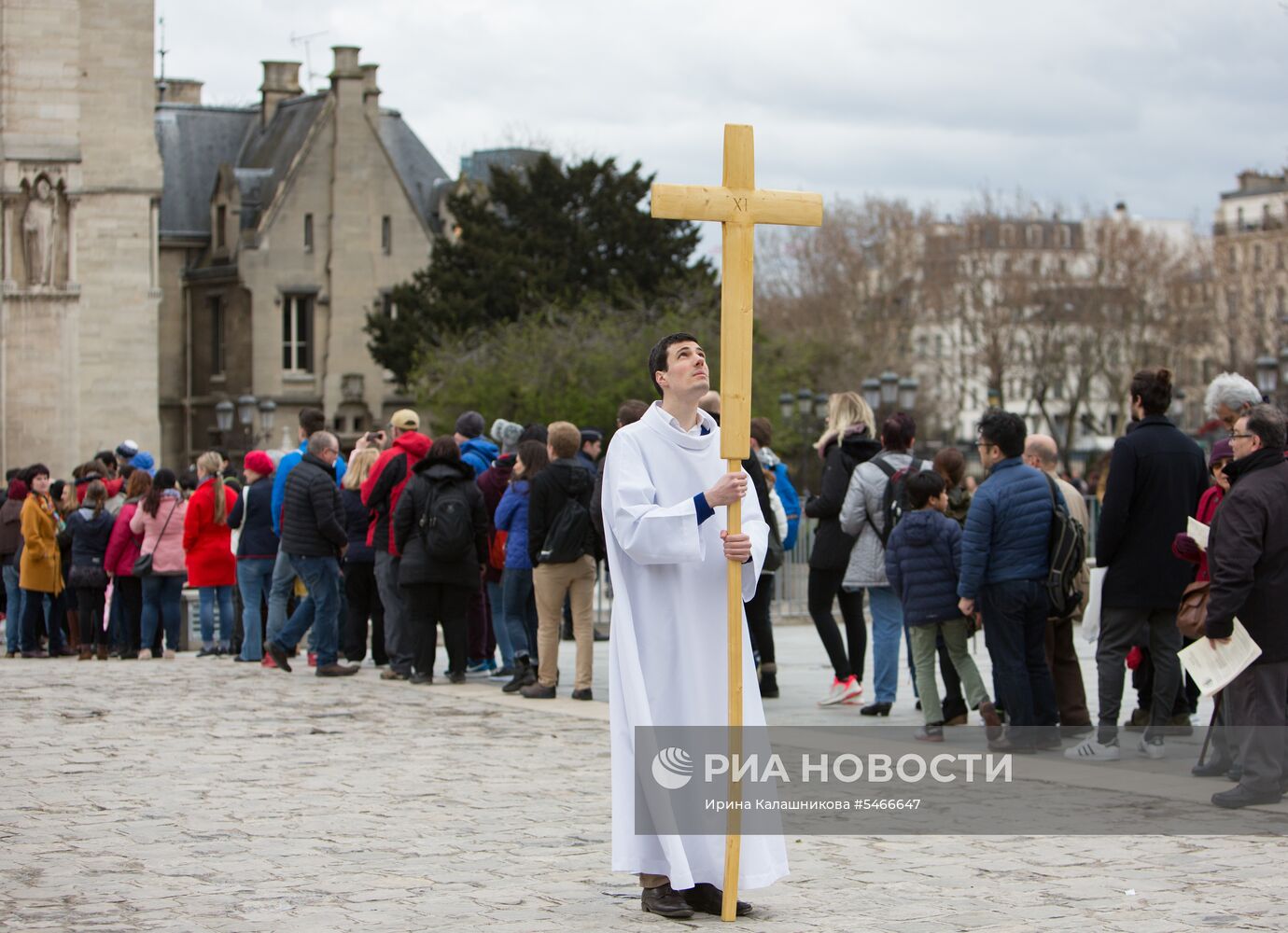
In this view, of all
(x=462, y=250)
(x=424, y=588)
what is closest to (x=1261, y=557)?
(x=424, y=588)

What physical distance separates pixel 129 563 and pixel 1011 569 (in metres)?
9.72

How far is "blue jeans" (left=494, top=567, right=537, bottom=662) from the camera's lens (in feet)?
49.0

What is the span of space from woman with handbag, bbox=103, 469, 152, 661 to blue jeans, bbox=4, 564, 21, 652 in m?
1.63

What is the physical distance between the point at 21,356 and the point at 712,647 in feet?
115

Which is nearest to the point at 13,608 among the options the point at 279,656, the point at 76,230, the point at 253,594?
the point at 253,594

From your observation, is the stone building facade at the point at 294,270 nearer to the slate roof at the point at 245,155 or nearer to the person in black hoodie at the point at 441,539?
the slate roof at the point at 245,155

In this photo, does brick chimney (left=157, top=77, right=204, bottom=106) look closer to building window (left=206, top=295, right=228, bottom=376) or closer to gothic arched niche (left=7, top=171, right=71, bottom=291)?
building window (left=206, top=295, right=228, bottom=376)

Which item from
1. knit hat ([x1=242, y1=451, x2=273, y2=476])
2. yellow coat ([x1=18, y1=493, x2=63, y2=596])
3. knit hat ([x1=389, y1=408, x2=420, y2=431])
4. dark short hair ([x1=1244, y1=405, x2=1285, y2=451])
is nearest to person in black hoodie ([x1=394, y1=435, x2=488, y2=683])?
knit hat ([x1=389, y1=408, x2=420, y2=431])

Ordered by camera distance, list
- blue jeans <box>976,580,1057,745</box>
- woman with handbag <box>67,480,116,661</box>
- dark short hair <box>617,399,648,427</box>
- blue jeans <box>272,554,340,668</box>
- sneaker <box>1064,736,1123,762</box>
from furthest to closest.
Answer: woman with handbag <box>67,480,116,661</box> < blue jeans <box>272,554,340,668</box> < dark short hair <box>617,399,648,427</box> < blue jeans <box>976,580,1057,745</box> < sneaker <box>1064,736,1123,762</box>

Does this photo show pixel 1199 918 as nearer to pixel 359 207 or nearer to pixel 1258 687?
pixel 1258 687

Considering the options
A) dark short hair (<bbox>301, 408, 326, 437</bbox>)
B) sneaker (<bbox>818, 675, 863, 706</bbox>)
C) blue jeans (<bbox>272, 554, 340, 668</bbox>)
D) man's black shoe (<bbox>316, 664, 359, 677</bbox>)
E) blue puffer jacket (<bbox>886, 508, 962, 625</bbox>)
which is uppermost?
dark short hair (<bbox>301, 408, 326, 437</bbox>)

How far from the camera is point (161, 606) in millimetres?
18672

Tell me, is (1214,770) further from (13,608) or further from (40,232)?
(40,232)

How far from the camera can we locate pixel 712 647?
24.0ft
